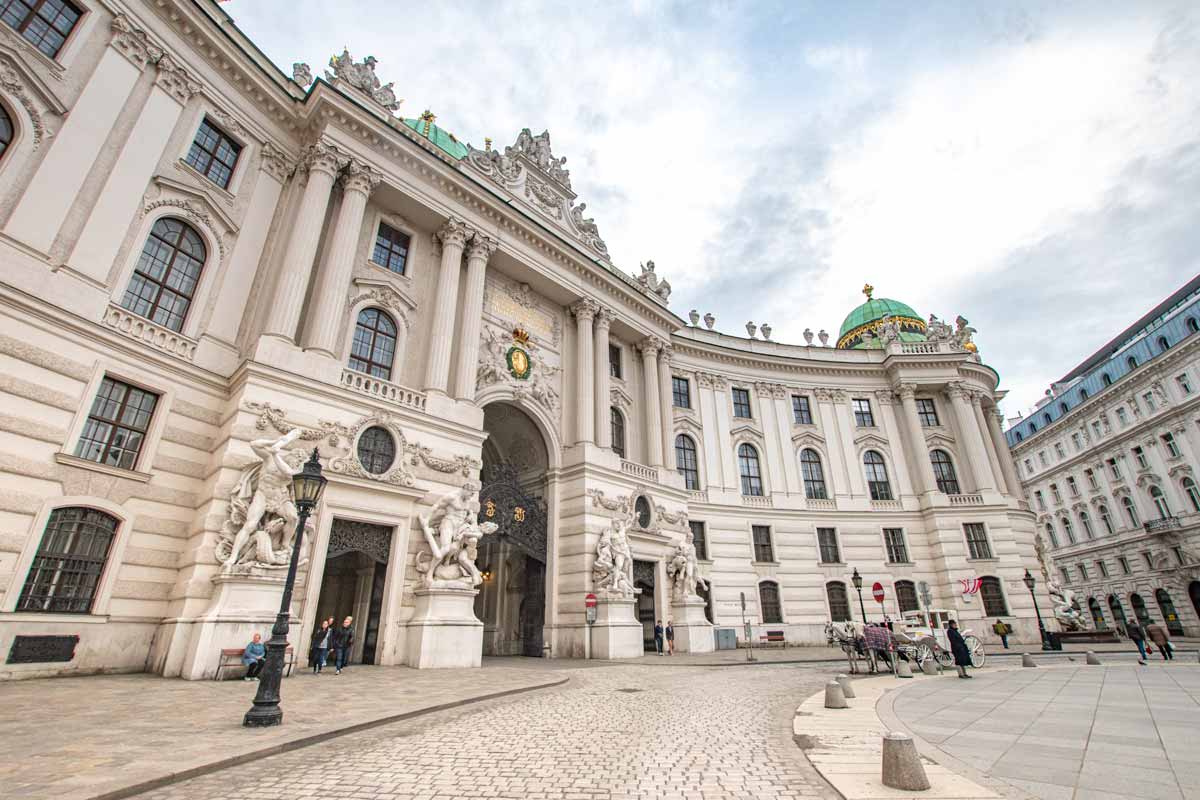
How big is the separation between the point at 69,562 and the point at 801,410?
35290mm

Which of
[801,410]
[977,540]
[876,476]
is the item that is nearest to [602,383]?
[801,410]

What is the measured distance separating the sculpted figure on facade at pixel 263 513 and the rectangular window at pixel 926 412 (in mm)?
36837

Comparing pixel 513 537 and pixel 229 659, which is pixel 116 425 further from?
pixel 513 537

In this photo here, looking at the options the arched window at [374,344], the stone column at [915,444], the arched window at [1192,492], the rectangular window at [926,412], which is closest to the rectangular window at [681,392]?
the stone column at [915,444]

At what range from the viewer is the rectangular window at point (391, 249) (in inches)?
826

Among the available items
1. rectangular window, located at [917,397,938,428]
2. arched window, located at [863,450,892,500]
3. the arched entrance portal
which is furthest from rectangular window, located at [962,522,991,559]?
the arched entrance portal

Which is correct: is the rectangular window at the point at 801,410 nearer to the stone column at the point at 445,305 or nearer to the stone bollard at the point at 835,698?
the stone column at the point at 445,305

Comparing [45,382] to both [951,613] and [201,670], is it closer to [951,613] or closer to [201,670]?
[201,670]

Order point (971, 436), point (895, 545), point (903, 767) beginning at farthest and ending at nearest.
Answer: point (971, 436)
point (895, 545)
point (903, 767)

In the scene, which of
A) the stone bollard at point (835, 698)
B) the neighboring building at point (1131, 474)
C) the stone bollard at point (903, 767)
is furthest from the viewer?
the neighboring building at point (1131, 474)

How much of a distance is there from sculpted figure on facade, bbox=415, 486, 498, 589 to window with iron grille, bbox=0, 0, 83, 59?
15.4 meters

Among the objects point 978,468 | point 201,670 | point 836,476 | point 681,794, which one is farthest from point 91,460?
point 978,468

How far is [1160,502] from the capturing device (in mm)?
42875

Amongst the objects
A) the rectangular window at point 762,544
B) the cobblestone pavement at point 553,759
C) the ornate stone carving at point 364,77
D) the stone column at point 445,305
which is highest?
the ornate stone carving at point 364,77
